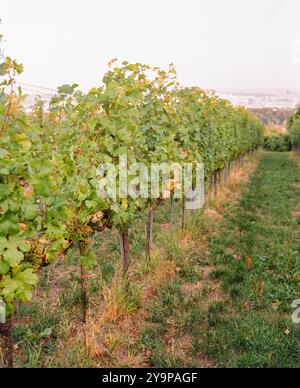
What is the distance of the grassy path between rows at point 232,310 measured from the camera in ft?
13.1

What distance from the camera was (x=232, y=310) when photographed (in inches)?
194

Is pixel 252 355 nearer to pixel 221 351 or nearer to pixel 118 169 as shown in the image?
pixel 221 351

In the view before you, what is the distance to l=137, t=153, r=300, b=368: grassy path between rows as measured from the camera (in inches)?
157

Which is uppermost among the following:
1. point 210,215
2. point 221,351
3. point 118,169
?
point 118,169

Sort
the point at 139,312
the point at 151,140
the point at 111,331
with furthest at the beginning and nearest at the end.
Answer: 1. the point at 151,140
2. the point at 139,312
3. the point at 111,331

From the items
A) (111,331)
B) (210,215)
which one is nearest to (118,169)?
(111,331)

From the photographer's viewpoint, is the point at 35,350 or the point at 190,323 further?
the point at 190,323

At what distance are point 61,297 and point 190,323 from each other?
5.18ft

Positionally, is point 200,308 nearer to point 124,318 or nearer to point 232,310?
point 232,310

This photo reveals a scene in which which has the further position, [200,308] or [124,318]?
[200,308]

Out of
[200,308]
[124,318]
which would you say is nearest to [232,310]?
[200,308]
